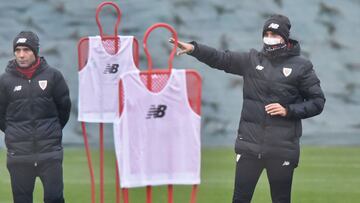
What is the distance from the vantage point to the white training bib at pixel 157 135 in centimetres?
559

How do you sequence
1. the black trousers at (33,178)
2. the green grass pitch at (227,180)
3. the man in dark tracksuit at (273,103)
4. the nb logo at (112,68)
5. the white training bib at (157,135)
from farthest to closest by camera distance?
the green grass pitch at (227,180), the nb logo at (112,68), the black trousers at (33,178), the man in dark tracksuit at (273,103), the white training bib at (157,135)

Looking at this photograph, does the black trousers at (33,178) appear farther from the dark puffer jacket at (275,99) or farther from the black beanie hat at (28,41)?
the dark puffer jacket at (275,99)

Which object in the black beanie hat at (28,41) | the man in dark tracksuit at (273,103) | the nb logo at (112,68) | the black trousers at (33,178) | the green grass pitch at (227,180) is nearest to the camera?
the man in dark tracksuit at (273,103)

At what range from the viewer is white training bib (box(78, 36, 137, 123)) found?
7562 millimetres

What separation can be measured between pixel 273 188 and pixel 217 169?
5.13 meters

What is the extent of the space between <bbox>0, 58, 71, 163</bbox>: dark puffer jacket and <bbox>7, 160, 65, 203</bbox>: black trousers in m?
0.05

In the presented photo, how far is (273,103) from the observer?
6.70 meters

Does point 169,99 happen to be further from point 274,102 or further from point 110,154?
point 110,154

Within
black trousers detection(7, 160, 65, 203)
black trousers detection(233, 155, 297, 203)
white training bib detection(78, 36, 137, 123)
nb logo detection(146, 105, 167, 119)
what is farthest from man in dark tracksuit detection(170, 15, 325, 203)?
black trousers detection(7, 160, 65, 203)

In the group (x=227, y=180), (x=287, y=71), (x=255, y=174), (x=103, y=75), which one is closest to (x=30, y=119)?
(x=103, y=75)

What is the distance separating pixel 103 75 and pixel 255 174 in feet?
4.93

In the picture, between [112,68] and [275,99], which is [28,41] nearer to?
[112,68]

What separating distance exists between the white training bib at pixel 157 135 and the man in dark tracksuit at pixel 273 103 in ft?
3.41

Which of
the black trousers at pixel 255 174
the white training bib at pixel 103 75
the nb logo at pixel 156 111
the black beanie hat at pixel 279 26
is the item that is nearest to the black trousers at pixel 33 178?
the white training bib at pixel 103 75
